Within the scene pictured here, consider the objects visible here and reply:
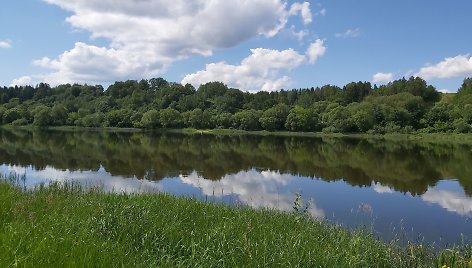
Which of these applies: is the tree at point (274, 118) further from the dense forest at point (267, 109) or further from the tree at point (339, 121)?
the tree at point (339, 121)

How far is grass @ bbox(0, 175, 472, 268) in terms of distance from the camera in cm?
546

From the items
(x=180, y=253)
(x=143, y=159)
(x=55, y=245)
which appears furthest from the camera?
(x=143, y=159)

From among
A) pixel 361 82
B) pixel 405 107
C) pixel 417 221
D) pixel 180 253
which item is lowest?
pixel 417 221

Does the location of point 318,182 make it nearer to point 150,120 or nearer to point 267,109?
point 150,120

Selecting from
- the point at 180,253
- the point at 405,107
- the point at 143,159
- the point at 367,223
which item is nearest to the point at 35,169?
the point at 143,159

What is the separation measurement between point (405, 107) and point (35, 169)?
10677cm

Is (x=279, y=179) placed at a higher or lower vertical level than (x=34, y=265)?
lower

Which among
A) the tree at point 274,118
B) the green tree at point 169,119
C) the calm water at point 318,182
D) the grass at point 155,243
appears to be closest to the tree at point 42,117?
the green tree at point 169,119

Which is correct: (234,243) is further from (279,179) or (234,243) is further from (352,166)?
(352,166)

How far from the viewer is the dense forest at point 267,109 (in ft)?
364

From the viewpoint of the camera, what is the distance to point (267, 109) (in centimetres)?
14112

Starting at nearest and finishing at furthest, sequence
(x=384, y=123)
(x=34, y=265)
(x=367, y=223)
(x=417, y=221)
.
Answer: (x=34, y=265) → (x=367, y=223) → (x=417, y=221) → (x=384, y=123)

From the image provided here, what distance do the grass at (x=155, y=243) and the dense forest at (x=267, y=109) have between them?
3935 inches

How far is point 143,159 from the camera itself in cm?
4028
